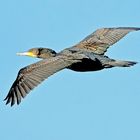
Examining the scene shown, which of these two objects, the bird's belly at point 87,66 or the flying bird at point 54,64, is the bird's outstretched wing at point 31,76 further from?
the bird's belly at point 87,66

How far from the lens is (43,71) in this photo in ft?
70.2

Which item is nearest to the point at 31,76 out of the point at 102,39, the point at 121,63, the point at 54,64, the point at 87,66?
the point at 54,64

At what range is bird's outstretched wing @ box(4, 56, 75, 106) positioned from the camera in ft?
69.5

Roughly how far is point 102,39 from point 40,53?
2101 millimetres

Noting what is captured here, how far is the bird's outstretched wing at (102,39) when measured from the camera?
2419cm

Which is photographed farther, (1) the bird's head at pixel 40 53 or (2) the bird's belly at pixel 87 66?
(1) the bird's head at pixel 40 53

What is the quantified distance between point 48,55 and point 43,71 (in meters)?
2.15

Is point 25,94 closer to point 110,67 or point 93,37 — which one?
point 110,67

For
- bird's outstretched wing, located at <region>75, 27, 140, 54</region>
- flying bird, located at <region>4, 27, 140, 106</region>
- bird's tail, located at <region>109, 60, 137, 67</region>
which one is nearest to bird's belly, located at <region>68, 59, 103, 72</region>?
flying bird, located at <region>4, 27, 140, 106</region>

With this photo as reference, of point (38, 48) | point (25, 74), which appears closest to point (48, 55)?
point (38, 48)

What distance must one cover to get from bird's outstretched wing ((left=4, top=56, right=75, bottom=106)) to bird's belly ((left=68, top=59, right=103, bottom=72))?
17.2 inches

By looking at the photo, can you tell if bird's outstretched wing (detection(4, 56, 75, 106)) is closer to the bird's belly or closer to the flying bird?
the flying bird

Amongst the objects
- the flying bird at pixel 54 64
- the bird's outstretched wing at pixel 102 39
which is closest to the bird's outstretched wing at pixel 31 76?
the flying bird at pixel 54 64

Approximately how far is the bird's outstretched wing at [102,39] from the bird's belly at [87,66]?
5.04ft
